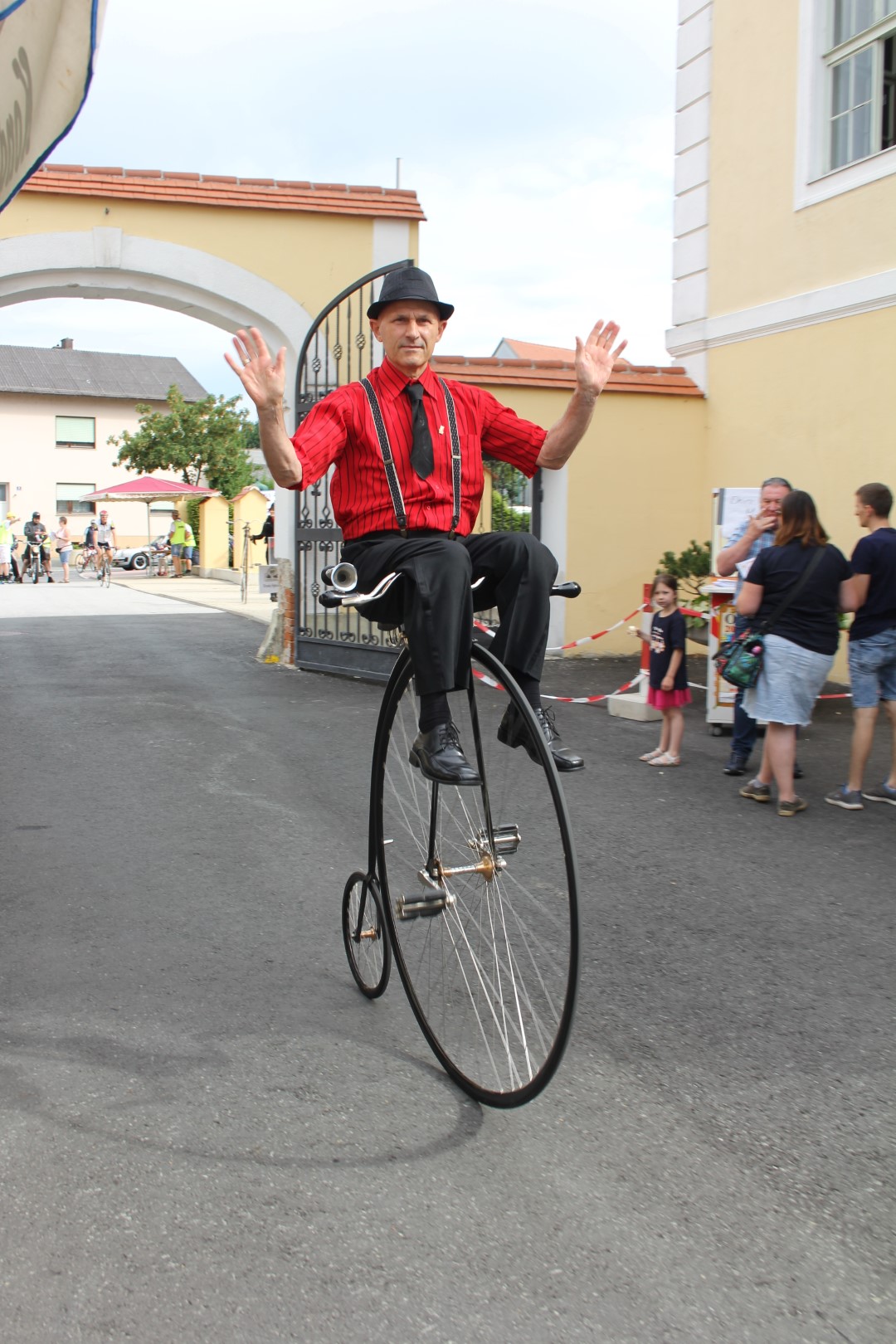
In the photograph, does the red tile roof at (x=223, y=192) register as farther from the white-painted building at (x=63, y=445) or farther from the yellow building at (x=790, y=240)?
the white-painted building at (x=63, y=445)

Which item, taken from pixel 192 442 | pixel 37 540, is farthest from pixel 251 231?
pixel 192 442

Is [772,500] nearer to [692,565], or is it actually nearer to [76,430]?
[692,565]

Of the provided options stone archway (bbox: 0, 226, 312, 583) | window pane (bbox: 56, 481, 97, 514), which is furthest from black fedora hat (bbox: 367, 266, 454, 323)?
window pane (bbox: 56, 481, 97, 514)

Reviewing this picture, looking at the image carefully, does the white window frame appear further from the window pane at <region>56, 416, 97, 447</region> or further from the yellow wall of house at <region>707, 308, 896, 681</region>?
the window pane at <region>56, 416, 97, 447</region>

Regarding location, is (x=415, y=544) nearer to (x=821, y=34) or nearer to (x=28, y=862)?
(x=28, y=862)

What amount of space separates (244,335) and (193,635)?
14.3 meters

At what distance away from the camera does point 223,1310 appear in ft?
7.96

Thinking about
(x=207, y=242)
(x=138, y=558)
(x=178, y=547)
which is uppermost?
(x=207, y=242)

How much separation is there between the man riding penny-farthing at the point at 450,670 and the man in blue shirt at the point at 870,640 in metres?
3.75

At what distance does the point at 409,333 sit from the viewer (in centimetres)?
359

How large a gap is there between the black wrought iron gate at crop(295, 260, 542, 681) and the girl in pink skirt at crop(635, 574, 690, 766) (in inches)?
166

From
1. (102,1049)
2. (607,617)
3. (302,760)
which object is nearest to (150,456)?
(607,617)

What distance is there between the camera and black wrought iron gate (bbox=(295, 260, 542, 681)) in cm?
1245

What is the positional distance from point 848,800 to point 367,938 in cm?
408
